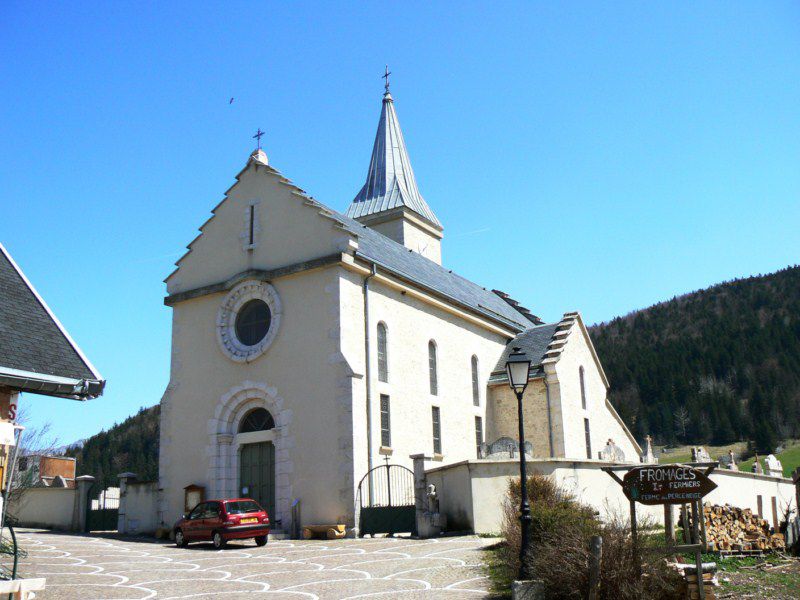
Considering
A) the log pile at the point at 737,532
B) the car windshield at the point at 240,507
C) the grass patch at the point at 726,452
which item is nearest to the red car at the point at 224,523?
the car windshield at the point at 240,507

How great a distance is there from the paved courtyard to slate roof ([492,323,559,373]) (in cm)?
1394

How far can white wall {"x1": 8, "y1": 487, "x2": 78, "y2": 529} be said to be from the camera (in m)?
29.7

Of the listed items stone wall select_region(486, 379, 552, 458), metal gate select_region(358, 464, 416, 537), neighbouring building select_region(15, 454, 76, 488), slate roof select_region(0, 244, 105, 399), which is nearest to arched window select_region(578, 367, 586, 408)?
stone wall select_region(486, 379, 552, 458)

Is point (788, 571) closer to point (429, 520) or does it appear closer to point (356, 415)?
point (429, 520)

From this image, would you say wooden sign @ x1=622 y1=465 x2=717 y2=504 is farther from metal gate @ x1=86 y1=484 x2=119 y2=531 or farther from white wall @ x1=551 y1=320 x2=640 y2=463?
metal gate @ x1=86 y1=484 x2=119 y2=531

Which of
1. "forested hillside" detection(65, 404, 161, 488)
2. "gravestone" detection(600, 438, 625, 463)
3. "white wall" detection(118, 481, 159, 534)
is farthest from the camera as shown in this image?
"forested hillside" detection(65, 404, 161, 488)

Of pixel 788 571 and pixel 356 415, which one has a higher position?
pixel 356 415

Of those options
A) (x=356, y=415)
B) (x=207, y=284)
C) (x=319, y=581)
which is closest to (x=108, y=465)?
(x=207, y=284)

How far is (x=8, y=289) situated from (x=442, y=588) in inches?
329

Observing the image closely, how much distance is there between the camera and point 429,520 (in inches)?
862

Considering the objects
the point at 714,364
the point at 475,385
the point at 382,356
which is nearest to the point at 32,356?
the point at 382,356

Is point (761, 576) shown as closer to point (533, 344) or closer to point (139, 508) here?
point (139, 508)

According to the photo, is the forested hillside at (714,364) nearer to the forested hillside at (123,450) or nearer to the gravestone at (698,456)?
the forested hillside at (123,450)

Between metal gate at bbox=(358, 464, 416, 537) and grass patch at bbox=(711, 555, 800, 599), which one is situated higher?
metal gate at bbox=(358, 464, 416, 537)
